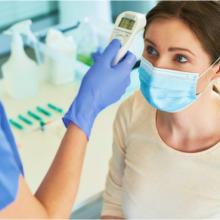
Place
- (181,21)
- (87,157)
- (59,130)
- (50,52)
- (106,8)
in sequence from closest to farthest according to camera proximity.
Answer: (181,21)
(87,157)
(59,130)
(50,52)
(106,8)

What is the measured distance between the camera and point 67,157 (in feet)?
3.11

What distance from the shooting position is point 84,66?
Result: 1.94 meters

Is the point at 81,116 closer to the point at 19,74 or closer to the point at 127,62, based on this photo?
the point at 127,62

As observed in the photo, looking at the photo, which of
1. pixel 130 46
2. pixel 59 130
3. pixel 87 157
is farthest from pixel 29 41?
pixel 130 46

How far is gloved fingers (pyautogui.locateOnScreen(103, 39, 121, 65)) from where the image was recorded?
1.10 metres

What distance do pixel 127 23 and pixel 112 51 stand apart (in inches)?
3.9

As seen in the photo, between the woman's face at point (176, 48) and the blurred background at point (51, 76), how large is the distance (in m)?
0.50

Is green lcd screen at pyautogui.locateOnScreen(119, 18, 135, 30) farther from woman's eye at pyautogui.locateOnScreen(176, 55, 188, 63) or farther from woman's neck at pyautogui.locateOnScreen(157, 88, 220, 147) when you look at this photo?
woman's neck at pyautogui.locateOnScreen(157, 88, 220, 147)

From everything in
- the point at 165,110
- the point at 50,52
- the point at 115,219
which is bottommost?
the point at 115,219

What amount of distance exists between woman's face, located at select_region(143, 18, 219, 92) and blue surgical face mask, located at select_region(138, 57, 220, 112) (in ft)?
0.05

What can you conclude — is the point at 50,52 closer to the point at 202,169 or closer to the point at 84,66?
the point at 84,66

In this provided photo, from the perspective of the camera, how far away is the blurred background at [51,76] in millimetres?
1472

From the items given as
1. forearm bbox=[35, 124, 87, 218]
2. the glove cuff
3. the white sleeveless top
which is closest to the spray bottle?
the white sleeveless top

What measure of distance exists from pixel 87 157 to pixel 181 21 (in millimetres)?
647
